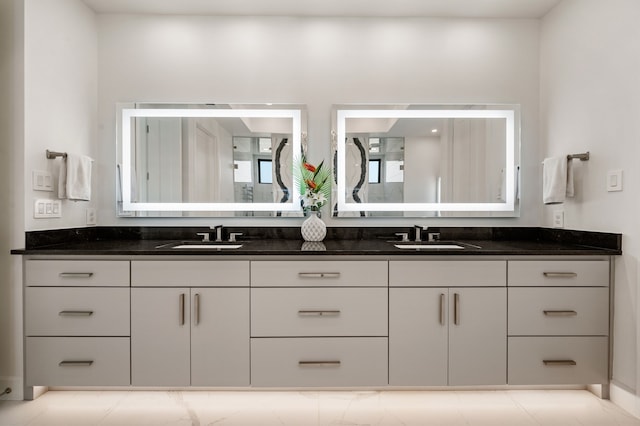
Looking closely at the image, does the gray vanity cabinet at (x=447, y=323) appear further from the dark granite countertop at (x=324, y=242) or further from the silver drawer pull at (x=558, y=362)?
the silver drawer pull at (x=558, y=362)

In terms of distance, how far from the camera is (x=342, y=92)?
256 cm

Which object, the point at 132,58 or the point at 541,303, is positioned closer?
the point at 541,303

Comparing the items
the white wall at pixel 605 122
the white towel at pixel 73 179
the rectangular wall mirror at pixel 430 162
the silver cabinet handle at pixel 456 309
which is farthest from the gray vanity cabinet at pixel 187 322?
the white wall at pixel 605 122

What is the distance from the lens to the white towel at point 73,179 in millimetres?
2137

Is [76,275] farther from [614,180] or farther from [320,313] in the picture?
[614,180]

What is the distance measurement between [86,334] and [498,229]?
102 inches

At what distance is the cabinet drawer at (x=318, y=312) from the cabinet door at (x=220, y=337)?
0.07 meters

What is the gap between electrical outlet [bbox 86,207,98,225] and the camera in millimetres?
2461

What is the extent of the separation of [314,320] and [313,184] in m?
0.87

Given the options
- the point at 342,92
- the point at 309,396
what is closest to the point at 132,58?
the point at 342,92

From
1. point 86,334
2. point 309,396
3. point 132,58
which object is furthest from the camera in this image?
point 132,58

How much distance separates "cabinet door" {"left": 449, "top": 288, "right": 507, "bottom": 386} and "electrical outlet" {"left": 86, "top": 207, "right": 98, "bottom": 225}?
7.56 ft

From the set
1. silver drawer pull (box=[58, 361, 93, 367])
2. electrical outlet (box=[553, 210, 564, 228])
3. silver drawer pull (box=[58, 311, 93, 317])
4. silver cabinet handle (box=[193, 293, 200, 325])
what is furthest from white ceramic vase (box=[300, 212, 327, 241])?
electrical outlet (box=[553, 210, 564, 228])

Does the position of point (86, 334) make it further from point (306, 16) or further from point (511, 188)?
point (511, 188)
